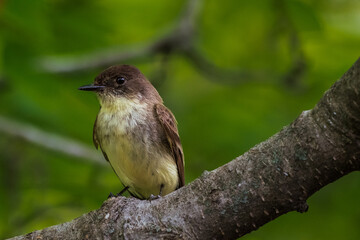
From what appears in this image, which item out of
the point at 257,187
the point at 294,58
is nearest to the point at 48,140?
the point at 294,58

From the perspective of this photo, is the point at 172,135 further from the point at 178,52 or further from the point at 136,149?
the point at 178,52

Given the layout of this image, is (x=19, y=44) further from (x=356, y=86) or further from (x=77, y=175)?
(x=356, y=86)

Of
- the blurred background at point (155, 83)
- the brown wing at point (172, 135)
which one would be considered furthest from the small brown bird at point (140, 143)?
the blurred background at point (155, 83)

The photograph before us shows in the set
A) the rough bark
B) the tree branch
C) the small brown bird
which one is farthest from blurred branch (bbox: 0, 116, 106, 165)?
the rough bark

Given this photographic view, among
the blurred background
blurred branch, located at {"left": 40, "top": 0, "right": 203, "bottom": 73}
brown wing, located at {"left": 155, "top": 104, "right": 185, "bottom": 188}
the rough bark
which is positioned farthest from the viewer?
blurred branch, located at {"left": 40, "top": 0, "right": 203, "bottom": 73}

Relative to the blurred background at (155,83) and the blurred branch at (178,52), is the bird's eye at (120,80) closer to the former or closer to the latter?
the blurred background at (155,83)

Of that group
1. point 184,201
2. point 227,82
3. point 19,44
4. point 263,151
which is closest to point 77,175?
point 19,44

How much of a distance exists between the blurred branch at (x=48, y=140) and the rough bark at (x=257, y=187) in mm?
2772

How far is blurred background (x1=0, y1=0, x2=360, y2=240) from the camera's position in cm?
591

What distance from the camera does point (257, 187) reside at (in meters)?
2.94

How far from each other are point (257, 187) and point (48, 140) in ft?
12.9

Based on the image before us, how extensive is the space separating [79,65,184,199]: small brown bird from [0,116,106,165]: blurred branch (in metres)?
0.67

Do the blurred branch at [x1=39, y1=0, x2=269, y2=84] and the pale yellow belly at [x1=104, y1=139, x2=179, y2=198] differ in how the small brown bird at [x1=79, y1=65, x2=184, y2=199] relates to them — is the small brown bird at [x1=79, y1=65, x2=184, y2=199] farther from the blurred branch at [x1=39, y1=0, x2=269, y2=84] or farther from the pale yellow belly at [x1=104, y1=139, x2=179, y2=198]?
the blurred branch at [x1=39, y1=0, x2=269, y2=84]

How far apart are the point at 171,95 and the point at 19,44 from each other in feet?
9.61
